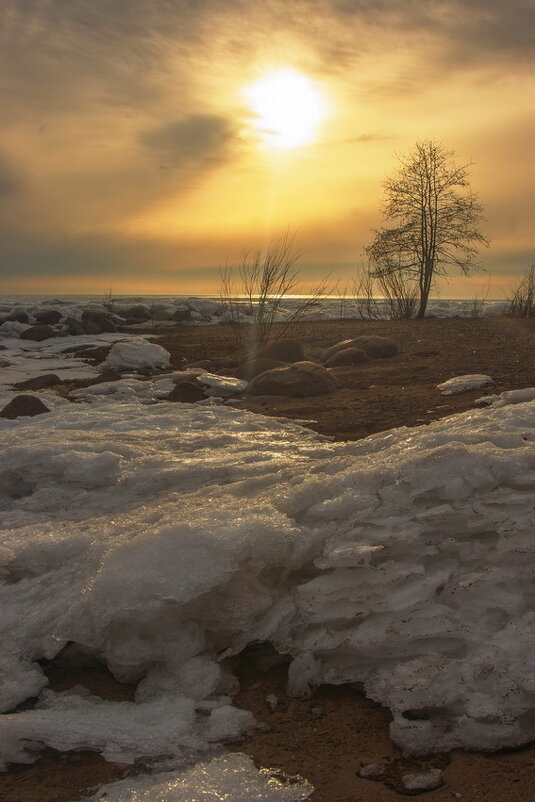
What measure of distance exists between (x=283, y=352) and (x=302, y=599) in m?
6.39

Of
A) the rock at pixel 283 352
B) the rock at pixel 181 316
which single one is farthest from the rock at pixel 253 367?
the rock at pixel 181 316

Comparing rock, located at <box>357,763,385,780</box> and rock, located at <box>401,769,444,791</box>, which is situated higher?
rock, located at <box>401,769,444,791</box>

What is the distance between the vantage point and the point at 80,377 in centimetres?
788

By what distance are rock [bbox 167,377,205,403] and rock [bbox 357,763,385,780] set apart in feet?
14.5

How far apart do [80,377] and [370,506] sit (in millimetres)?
6291

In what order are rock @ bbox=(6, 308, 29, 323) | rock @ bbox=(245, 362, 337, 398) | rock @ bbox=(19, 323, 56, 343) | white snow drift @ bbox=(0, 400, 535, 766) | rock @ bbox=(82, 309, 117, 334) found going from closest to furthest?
white snow drift @ bbox=(0, 400, 535, 766) < rock @ bbox=(245, 362, 337, 398) < rock @ bbox=(19, 323, 56, 343) < rock @ bbox=(82, 309, 117, 334) < rock @ bbox=(6, 308, 29, 323)

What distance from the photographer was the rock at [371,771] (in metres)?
1.52

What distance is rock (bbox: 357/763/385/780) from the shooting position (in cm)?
152

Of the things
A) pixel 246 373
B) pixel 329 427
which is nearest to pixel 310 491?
pixel 329 427

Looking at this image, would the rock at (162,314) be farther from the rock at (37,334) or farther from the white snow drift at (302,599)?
the white snow drift at (302,599)

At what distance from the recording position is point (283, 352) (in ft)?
27.2

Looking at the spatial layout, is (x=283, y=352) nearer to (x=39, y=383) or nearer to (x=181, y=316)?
(x=39, y=383)

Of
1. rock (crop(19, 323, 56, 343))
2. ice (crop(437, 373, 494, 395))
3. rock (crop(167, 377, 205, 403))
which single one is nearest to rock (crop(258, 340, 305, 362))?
rock (crop(167, 377, 205, 403))

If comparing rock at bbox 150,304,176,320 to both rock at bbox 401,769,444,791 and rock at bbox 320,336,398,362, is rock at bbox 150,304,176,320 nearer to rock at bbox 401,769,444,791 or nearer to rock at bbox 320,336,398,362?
rock at bbox 320,336,398,362
